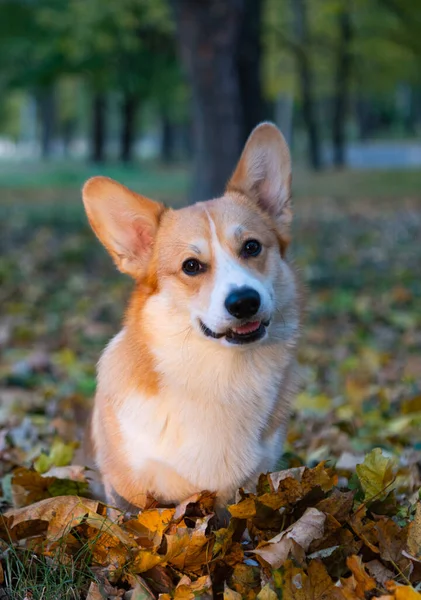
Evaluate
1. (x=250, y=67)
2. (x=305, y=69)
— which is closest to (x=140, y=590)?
(x=250, y=67)

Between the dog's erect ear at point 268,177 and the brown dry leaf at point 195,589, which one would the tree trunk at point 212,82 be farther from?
the brown dry leaf at point 195,589

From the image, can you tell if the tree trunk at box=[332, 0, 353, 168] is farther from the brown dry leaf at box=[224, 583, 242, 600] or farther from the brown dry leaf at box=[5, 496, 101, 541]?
the brown dry leaf at box=[224, 583, 242, 600]

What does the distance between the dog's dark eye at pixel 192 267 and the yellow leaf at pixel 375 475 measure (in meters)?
0.93

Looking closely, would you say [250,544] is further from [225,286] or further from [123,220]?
[123,220]

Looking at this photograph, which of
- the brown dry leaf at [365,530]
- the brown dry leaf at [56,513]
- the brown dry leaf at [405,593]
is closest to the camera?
the brown dry leaf at [405,593]

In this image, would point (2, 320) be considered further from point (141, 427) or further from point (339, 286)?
point (141, 427)

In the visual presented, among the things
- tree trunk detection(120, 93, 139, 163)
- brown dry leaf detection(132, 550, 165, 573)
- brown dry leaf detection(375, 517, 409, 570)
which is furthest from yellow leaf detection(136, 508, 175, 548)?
tree trunk detection(120, 93, 139, 163)

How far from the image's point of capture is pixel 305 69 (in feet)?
84.1

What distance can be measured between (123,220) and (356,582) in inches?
63.8

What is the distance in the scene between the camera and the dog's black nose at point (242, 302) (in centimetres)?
261

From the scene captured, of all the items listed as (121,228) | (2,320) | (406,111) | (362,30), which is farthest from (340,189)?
(406,111)

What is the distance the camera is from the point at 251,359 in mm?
2873

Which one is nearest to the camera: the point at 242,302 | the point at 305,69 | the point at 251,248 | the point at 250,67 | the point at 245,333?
the point at 242,302

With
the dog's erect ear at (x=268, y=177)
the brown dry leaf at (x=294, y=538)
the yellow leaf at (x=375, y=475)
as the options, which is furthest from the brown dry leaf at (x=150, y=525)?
the dog's erect ear at (x=268, y=177)
